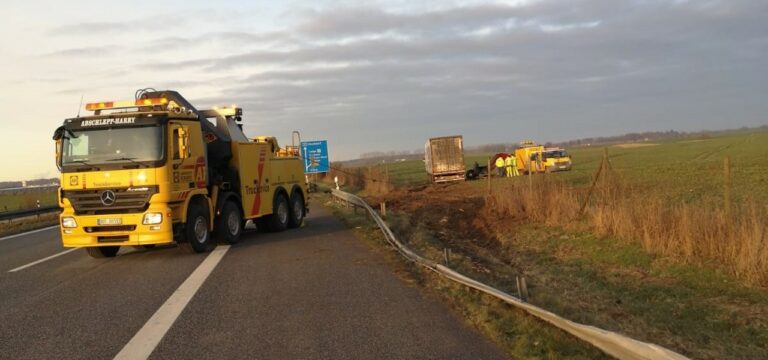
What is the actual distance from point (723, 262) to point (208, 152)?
32.3 feet

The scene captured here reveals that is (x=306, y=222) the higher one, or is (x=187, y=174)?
(x=187, y=174)

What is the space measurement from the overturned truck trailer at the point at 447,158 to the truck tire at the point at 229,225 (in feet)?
88.6

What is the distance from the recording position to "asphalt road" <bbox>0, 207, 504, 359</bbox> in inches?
221

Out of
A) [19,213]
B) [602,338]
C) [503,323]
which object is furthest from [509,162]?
[602,338]

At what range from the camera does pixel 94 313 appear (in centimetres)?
721

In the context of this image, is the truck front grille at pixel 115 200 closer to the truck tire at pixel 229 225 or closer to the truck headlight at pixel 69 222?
the truck headlight at pixel 69 222

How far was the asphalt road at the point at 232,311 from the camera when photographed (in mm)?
5606

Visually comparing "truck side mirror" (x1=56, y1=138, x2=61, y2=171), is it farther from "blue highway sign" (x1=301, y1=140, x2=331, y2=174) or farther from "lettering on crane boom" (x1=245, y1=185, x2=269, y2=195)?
"blue highway sign" (x1=301, y1=140, x2=331, y2=174)

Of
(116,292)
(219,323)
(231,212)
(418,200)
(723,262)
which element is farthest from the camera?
(418,200)

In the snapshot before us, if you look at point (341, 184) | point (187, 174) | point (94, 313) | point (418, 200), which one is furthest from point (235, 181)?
point (341, 184)

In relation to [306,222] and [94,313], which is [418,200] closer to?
[306,222]

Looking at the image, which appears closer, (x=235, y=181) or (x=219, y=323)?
(x=219, y=323)

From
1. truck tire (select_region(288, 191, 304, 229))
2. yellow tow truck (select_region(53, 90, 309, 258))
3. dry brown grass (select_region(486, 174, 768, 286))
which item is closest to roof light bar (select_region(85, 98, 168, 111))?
yellow tow truck (select_region(53, 90, 309, 258))

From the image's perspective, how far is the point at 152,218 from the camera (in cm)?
1093
